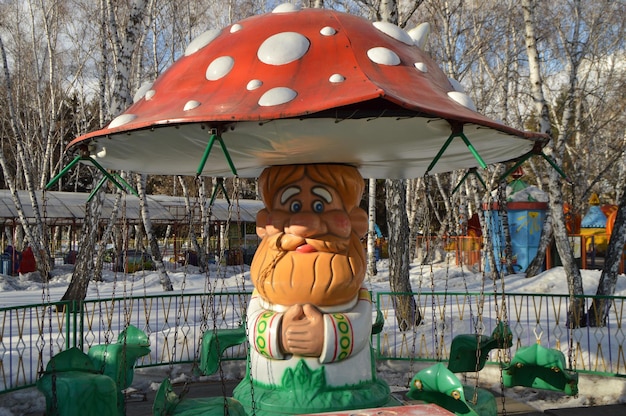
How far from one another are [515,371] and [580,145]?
18.4 meters

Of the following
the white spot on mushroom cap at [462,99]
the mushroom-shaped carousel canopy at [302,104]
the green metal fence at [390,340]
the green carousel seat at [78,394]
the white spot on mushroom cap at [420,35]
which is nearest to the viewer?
the mushroom-shaped carousel canopy at [302,104]

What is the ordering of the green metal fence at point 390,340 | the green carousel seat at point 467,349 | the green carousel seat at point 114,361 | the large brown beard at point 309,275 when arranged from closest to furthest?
the large brown beard at point 309,275
the green carousel seat at point 114,361
the green carousel seat at point 467,349
the green metal fence at point 390,340

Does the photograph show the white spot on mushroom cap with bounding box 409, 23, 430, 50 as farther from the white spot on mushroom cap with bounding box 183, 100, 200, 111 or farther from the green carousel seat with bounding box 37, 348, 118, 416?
the green carousel seat with bounding box 37, 348, 118, 416

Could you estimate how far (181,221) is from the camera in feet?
78.8

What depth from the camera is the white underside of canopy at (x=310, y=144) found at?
3.30 m

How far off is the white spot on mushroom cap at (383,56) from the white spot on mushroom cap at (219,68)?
2.70 feet

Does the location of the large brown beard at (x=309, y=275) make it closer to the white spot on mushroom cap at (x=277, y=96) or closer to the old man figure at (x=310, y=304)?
the old man figure at (x=310, y=304)

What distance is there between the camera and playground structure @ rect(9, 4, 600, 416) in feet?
10.1

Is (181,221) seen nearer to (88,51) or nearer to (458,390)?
(88,51)

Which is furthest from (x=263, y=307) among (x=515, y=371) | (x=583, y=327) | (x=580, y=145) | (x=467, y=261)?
(x=580, y=145)

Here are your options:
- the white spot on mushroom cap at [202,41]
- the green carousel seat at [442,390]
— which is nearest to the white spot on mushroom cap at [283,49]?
the white spot on mushroom cap at [202,41]

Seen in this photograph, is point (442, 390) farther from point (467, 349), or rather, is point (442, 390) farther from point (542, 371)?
point (467, 349)

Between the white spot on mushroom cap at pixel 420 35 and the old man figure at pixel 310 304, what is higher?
the white spot on mushroom cap at pixel 420 35

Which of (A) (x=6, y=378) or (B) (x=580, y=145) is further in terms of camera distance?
(B) (x=580, y=145)
